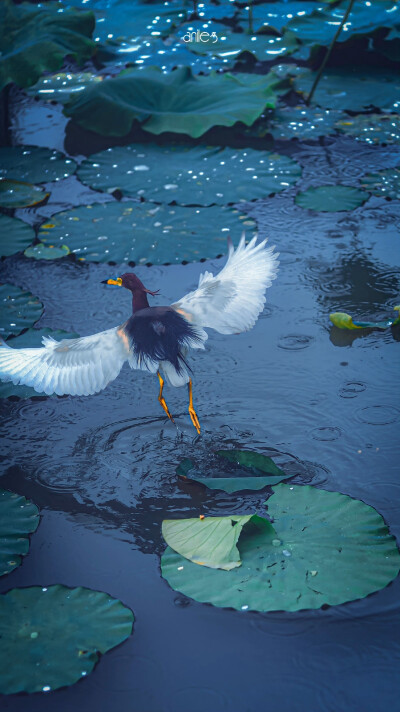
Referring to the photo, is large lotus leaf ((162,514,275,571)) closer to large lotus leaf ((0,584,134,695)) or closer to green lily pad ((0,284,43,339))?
large lotus leaf ((0,584,134,695))

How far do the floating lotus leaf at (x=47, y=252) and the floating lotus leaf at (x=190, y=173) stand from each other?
0.78 metres

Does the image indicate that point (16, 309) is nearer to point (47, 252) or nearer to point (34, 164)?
point (47, 252)

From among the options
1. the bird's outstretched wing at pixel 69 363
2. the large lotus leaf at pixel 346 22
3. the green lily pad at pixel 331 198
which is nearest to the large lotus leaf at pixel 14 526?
the bird's outstretched wing at pixel 69 363

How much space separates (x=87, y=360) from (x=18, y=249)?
189cm

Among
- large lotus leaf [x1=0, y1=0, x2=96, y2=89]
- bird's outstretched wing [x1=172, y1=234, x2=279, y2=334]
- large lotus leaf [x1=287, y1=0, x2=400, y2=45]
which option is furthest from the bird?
large lotus leaf [x1=287, y1=0, x2=400, y2=45]

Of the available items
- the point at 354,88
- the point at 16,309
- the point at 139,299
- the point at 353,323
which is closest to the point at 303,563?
the point at 139,299

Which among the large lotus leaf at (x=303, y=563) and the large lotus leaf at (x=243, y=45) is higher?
the large lotus leaf at (x=243, y=45)

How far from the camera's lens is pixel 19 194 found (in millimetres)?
5484

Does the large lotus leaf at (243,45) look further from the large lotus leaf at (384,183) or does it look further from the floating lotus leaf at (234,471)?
the floating lotus leaf at (234,471)

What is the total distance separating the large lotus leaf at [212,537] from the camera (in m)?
2.67

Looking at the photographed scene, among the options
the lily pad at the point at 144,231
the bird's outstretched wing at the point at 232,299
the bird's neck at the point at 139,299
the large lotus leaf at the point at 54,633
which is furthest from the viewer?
the lily pad at the point at 144,231

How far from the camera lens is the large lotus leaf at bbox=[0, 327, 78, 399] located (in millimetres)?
3697

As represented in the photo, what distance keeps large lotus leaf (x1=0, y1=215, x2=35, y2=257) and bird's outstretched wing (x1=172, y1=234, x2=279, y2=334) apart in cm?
188

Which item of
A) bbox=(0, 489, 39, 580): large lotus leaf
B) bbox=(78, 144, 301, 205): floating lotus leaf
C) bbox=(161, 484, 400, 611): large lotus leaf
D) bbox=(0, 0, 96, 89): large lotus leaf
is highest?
bbox=(0, 0, 96, 89): large lotus leaf
